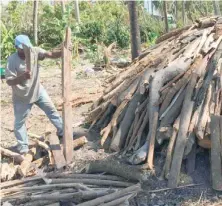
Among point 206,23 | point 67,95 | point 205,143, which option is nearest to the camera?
point 205,143

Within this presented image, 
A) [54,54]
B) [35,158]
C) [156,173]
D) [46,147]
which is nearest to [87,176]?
[156,173]

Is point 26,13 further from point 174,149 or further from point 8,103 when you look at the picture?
point 174,149

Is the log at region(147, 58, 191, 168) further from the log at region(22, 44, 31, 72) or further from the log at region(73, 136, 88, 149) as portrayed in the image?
the log at region(22, 44, 31, 72)

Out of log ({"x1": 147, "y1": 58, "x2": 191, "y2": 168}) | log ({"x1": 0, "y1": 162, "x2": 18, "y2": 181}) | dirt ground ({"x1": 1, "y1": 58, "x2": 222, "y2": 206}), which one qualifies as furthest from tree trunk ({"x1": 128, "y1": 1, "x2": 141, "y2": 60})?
log ({"x1": 0, "y1": 162, "x2": 18, "y2": 181})

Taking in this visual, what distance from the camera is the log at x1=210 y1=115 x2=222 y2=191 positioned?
14.0 ft

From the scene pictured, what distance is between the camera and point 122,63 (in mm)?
13141

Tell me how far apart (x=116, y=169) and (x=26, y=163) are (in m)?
1.37

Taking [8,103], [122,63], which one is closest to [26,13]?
[122,63]

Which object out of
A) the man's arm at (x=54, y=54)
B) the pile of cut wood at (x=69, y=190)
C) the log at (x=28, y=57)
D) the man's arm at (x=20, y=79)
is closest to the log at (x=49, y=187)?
the pile of cut wood at (x=69, y=190)

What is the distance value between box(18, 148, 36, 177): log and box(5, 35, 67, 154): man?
0.29 ft

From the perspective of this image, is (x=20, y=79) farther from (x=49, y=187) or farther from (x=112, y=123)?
(x=49, y=187)

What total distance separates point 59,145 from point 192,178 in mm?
2034

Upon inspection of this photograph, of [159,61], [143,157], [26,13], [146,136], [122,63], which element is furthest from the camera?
[26,13]

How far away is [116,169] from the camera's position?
188 inches
